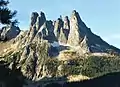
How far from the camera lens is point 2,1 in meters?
35.2

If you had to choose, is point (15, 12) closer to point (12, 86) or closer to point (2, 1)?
point (2, 1)

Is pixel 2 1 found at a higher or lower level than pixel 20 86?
higher

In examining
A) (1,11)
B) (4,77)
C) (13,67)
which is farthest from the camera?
(13,67)

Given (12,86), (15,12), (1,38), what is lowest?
(12,86)

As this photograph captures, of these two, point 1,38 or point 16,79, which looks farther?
point 16,79

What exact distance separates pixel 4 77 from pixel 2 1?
10805 mm

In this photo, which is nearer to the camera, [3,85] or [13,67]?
[3,85]

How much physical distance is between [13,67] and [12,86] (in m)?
3.17

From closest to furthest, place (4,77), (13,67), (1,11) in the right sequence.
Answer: (1,11), (4,77), (13,67)

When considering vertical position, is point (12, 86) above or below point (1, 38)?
below

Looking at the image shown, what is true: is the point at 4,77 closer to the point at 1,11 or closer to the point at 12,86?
the point at 12,86

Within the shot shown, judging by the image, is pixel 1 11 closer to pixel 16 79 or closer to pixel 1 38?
pixel 1 38

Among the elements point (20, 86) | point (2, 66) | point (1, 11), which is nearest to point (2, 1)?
point (1, 11)

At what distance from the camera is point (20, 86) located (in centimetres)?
4553
